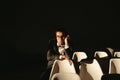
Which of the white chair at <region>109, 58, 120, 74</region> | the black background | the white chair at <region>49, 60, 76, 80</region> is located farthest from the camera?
the black background

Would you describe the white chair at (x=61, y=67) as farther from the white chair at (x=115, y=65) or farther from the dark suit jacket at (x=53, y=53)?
the white chair at (x=115, y=65)

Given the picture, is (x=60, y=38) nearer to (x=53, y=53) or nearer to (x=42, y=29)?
(x=53, y=53)

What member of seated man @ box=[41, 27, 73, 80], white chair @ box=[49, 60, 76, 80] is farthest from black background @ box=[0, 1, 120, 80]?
white chair @ box=[49, 60, 76, 80]

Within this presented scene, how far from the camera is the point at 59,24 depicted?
8016 millimetres

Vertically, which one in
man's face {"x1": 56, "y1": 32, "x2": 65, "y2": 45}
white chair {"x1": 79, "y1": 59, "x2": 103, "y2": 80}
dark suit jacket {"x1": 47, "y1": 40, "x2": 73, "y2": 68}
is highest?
man's face {"x1": 56, "y1": 32, "x2": 65, "y2": 45}

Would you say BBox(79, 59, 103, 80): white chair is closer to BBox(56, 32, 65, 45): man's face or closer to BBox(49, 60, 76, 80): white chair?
BBox(49, 60, 76, 80): white chair

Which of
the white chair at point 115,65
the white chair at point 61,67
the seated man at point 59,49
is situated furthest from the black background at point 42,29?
the white chair at point 115,65

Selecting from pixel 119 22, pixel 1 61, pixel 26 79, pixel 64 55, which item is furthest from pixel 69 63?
pixel 119 22

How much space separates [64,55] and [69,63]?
313 millimetres

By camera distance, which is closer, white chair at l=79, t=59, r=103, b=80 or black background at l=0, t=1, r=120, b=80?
white chair at l=79, t=59, r=103, b=80

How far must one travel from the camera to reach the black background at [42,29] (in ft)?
25.1

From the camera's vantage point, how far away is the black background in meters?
7.65

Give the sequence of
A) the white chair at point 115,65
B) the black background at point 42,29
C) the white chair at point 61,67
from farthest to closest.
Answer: the black background at point 42,29 < the white chair at point 115,65 < the white chair at point 61,67

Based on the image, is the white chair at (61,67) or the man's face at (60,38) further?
the man's face at (60,38)
